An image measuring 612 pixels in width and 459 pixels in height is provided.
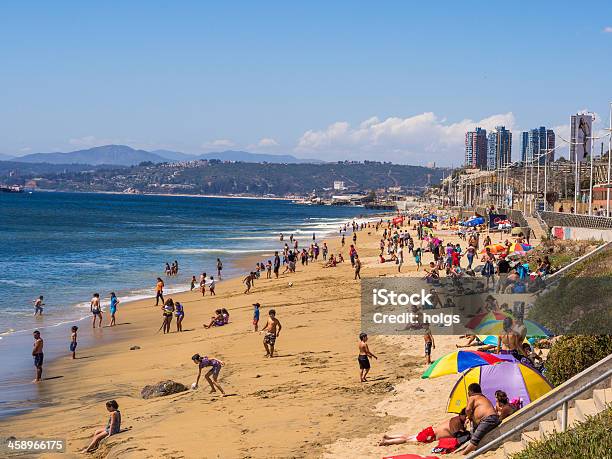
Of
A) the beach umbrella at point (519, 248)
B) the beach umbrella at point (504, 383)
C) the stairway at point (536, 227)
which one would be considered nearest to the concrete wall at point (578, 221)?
the stairway at point (536, 227)

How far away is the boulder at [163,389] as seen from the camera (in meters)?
15.1

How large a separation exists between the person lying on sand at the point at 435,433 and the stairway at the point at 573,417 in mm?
1002

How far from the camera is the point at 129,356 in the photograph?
67.8 feet

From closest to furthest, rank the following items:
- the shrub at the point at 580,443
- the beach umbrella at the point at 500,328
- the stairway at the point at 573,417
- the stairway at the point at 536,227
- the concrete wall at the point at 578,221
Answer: the shrub at the point at 580,443, the stairway at the point at 573,417, the beach umbrella at the point at 500,328, the concrete wall at the point at 578,221, the stairway at the point at 536,227

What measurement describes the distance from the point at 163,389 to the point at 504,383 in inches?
285

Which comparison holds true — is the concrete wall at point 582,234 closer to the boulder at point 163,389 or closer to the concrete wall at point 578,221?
the concrete wall at point 578,221

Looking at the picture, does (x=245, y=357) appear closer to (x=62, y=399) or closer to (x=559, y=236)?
(x=62, y=399)

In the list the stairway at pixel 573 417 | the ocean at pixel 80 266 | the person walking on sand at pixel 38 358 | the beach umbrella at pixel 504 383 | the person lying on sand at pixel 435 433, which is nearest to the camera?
the stairway at pixel 573 417

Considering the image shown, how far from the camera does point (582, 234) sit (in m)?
28.5

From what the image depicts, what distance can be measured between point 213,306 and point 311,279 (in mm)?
6711

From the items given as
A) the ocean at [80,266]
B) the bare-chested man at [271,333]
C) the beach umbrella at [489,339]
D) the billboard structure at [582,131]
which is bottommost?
the ocean at [80,266]

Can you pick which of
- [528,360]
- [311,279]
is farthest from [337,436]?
[311,279]

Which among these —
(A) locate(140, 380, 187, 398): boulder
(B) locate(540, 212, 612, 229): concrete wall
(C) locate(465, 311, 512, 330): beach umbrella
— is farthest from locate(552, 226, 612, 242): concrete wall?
(A) locate(140, 380, 187, 398): boulder

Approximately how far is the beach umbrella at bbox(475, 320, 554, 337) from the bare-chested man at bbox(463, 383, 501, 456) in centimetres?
425
